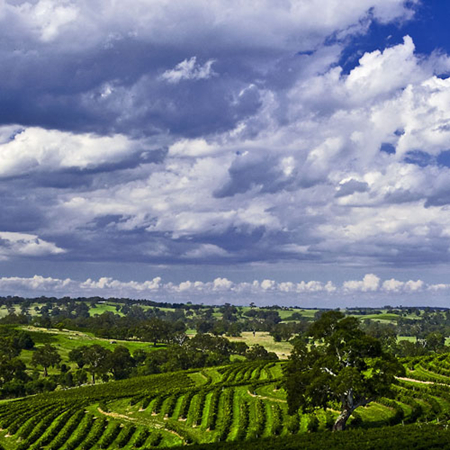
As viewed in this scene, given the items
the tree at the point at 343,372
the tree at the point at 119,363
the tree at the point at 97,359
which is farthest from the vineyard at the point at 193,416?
the tree at the point at 119,363

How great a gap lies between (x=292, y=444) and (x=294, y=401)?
43.6 feet

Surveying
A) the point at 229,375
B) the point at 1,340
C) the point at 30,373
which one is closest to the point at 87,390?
the point at 229,375

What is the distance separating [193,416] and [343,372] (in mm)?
31932

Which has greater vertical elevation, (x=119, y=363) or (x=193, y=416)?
(x=193, y=416)

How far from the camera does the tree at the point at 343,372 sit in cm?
4900

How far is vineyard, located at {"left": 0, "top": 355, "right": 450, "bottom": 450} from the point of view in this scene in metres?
59.9

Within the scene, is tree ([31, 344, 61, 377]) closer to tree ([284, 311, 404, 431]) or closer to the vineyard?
the vineyard

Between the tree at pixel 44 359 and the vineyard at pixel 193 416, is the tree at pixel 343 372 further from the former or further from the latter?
the tree at pixel 44 359

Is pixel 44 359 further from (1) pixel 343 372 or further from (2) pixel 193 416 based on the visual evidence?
(1) pixel 343 372

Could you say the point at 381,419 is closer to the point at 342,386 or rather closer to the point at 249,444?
the point at 342,386

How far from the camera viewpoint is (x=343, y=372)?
4934 cm

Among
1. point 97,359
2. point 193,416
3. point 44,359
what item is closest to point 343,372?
point 193,416

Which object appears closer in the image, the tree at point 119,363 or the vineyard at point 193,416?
the vineyard at point 193,416

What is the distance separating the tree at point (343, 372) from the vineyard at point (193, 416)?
333cm
